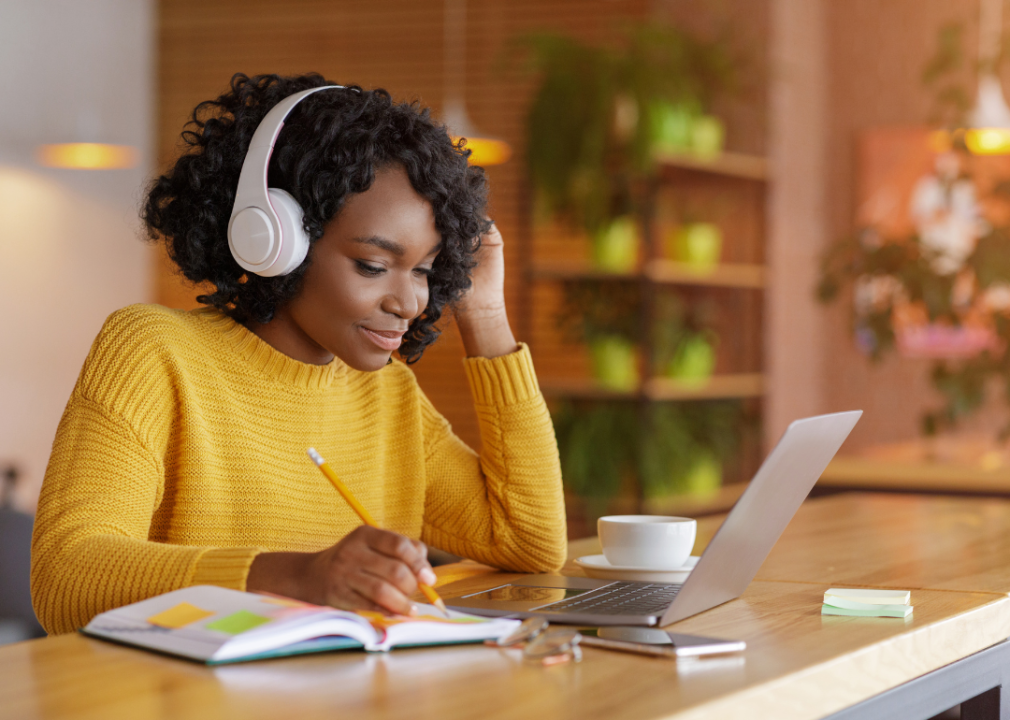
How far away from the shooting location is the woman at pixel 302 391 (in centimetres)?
113

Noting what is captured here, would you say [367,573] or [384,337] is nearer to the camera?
[367,573]

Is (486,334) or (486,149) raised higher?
(486,149)

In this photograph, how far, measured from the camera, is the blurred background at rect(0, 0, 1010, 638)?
379 cm

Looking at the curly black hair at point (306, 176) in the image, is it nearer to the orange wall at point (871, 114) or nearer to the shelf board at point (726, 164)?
the shelf board at point (726, 164)

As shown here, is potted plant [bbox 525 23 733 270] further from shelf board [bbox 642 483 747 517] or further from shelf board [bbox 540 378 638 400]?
shelf board [bbox 642 483 747 517]

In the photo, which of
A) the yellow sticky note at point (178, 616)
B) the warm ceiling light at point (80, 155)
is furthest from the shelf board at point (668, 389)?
the yellow sticky note at point (178, 616)

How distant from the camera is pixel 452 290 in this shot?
1471 millimetres

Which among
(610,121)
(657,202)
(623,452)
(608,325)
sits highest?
(610,121)

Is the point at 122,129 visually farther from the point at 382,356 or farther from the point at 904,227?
the point at 382,356

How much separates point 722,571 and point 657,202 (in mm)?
3124

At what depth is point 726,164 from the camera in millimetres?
4277

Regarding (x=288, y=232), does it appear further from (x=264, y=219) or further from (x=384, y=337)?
(x=384, y=337)

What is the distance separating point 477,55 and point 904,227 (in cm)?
191

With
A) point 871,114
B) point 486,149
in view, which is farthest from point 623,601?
point 871,114
